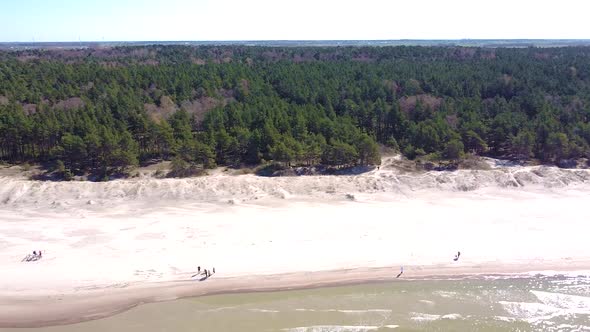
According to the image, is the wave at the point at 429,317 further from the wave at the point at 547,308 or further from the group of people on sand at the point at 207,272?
the group of people on sand at the point at 207,272

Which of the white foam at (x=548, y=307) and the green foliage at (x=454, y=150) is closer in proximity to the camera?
Result: the white foam at (x=548, y=307)

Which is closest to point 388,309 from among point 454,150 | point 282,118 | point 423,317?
point 423,317

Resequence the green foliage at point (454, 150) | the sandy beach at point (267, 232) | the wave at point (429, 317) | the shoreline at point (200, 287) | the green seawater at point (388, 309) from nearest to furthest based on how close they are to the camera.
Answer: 1. the green seawater at point (388, 309)
2. the wave at point (429, 317)
3. the shoreline at point (200, 287)
4. the sandy beach at point (267, 232)
5. the green foliage at point (454, 150)

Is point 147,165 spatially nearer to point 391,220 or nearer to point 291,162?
point 291,162

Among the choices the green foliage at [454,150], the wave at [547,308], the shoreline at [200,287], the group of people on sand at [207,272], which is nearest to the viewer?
the wave at [547,308]

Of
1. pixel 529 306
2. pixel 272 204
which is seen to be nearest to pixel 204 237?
pixel 272 204

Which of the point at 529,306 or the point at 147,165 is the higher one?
the point at 147,165

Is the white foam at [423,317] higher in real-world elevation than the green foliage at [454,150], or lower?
lower

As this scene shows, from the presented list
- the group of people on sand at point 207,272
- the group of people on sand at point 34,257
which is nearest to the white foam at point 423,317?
the group of people on sand at point 207,272
